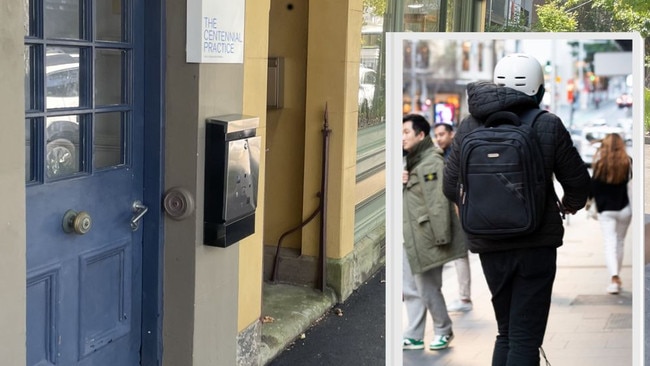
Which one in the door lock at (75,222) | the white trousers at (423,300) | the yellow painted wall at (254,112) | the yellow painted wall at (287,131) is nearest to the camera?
the white trousers at (423,300)

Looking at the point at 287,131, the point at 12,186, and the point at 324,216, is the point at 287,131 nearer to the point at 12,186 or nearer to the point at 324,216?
the point at 324,216

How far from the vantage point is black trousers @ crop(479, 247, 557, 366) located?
2730 millimetres

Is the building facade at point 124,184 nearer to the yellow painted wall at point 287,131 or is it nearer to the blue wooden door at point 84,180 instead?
the blue wooden door at point 84,180

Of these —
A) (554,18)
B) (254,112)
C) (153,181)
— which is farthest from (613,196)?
(554,18)

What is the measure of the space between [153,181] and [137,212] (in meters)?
0.17

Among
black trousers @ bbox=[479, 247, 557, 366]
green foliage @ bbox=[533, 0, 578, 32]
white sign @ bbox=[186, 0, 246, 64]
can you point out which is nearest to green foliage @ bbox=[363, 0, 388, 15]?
white sign @ bbox=[186, 0, 246, 64]

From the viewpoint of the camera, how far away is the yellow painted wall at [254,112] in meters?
5.41

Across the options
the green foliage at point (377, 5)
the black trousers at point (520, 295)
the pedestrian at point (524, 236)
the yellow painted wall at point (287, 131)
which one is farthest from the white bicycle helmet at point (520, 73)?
the green foliage at point (377, 5)

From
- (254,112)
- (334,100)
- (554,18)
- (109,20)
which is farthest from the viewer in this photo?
(554,18)

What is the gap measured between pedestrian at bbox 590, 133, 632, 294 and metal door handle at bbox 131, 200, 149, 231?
242 cm

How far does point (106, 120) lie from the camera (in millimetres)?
4227

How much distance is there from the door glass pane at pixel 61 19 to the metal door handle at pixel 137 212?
0.88 m

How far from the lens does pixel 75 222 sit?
3900 mm

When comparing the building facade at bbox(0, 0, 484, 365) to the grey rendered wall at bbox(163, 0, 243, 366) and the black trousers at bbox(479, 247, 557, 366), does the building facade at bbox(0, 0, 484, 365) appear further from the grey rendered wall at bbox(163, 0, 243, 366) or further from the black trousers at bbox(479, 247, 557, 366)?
the black trousers at bbox(479, 247, 557, 366)
